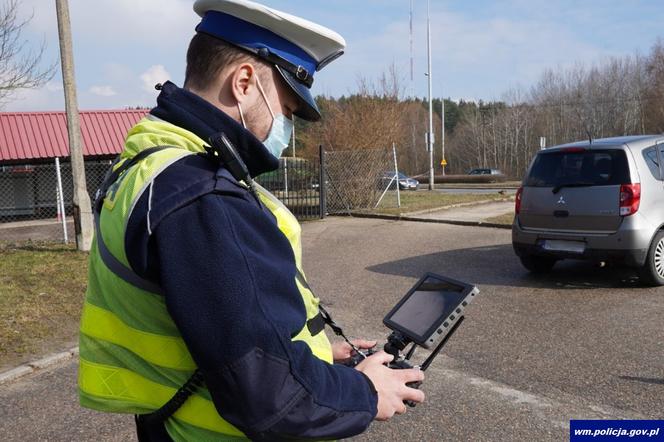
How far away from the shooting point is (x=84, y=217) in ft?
35.8

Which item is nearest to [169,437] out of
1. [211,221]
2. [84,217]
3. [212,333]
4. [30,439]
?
[212,333]

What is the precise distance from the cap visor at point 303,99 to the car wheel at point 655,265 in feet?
21.5

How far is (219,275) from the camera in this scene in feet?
3.87

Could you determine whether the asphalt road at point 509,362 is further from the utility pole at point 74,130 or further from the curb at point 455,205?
the curb at point 455,205

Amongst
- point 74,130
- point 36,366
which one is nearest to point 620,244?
point 36,366

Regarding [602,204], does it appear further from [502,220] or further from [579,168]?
[502,220]

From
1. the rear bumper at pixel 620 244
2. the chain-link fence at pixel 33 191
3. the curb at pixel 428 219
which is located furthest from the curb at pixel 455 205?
the chain-link fence at pixel 33 191

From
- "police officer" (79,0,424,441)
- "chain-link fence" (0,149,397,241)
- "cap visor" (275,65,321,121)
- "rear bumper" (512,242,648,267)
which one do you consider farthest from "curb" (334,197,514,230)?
"police officer" (79,0,424,441)

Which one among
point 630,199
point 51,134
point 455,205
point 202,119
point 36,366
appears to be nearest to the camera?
point 202,119

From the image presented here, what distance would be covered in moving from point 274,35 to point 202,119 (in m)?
0.28

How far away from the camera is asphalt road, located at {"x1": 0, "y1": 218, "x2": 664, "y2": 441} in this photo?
12.7 ft

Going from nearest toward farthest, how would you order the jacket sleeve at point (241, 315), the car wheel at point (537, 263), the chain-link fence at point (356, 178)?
the jacket sleeve at point (241, 315) < the car wheel at point (537, 263) < the chain-link fence at point (356, 178)

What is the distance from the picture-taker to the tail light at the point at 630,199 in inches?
277

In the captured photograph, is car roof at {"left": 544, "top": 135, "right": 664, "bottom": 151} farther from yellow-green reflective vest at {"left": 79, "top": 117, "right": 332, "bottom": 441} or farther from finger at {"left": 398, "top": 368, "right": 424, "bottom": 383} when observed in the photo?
yellow-green reflective vest at {"left": 79, "top": 117, "right": 332, "bottom": 441}
